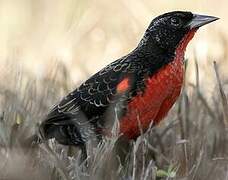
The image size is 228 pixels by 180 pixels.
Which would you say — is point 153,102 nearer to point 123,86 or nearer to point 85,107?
point 123,86

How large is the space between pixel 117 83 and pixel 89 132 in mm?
288

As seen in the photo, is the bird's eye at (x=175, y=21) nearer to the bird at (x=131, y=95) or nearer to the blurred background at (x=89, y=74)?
the bird at (x=131, y=95)

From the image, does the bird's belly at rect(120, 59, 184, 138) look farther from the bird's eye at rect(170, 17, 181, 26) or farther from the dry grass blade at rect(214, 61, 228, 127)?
the bird's eye at rect(170, 17, 181, 26)

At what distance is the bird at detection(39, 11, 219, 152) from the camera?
17.6 feet

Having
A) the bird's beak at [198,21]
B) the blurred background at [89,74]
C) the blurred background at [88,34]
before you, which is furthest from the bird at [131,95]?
the blurred background at [88,34]

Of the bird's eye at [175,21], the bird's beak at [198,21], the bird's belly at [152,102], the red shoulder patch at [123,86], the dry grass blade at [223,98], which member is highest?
the bird's eye at [175,21]

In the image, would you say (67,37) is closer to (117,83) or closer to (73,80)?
(73,80)

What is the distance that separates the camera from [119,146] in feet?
17.6

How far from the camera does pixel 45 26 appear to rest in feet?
25.1

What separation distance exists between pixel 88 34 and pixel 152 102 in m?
2.70

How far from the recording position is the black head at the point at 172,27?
571cm

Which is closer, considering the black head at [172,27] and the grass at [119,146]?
the grass at [119,146]

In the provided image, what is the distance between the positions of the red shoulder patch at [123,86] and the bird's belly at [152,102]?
3.8 inches

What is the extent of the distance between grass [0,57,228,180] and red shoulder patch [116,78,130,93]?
0.79ft
